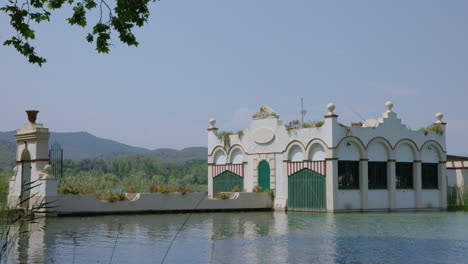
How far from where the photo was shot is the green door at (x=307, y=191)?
3197cm

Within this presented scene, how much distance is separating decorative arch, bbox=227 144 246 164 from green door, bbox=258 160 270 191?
149 cm

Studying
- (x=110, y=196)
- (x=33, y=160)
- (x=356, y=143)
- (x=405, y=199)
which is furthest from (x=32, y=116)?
(x=405, y=199)

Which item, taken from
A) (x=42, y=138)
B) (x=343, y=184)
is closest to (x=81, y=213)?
(x=42, y=138)

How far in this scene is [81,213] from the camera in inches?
1076

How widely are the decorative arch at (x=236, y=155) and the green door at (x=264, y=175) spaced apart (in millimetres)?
A: 1490

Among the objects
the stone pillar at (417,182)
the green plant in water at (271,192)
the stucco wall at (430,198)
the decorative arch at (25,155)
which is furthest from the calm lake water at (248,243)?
the stucco wall at (430,198)

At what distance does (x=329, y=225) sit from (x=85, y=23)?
43.9 ft

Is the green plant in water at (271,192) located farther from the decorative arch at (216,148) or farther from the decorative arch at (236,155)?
the decorative arch at (216,148)

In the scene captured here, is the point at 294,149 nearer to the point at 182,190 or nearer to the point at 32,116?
the point at 182,190

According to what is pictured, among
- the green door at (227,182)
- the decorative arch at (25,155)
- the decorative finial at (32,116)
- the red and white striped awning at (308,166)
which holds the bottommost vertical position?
the green door at (227,182)

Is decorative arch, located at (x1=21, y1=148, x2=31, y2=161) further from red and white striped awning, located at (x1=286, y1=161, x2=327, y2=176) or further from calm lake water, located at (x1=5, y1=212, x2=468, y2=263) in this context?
red and white striped awning, located at (x1=286, y1=161, x2=327, y2=176)

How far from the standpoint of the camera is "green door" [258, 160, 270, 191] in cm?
3475

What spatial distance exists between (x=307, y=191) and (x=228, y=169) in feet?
20.4

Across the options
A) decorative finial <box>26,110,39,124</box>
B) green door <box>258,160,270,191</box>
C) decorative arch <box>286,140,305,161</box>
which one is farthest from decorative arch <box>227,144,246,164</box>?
decorative finial <box>26,110,39,124</box>
